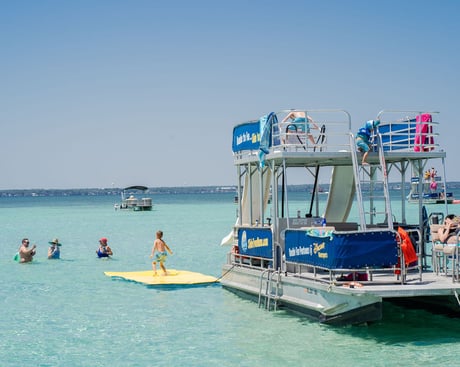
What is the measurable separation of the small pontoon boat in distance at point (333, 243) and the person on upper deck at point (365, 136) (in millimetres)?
178

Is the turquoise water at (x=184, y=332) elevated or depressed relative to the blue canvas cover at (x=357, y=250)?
depressed

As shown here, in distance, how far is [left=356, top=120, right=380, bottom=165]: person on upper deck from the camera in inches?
600

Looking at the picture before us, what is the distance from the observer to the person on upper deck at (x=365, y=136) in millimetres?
15242

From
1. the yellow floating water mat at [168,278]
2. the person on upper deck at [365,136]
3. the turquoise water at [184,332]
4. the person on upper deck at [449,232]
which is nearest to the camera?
the turquoise water at [184,332]

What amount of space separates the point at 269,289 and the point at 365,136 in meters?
3.77

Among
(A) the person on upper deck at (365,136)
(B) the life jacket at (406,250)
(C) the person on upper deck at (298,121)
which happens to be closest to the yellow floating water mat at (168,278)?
(C) the person on upper deck at (298,121)

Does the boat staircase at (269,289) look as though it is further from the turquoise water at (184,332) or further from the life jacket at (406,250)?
the life jacket at (406,250)

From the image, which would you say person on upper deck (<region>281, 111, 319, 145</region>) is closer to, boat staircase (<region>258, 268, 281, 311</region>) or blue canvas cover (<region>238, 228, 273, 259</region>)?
blue canvas cover (<region>238, 228, 273, 259</region>)

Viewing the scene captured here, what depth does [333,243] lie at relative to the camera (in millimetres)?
13172

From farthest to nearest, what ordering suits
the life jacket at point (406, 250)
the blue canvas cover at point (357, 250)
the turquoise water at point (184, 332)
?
the life jacket at point (406, 250), the blue canvas cover at point (357, 250), the turquoise water at point (184, 332)

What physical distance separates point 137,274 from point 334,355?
11024 mm

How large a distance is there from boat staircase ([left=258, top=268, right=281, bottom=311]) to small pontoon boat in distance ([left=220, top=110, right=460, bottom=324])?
0.08 feet

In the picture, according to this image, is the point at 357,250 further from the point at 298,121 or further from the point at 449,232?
the point at 298,121

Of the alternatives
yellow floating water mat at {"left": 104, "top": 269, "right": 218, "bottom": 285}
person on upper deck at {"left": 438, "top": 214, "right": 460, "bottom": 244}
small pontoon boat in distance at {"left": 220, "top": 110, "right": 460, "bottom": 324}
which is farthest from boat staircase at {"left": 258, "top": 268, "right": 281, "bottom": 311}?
yellow floating water mat at {"left": 104, "top": 269, "right": 218, "bottom": 285}
